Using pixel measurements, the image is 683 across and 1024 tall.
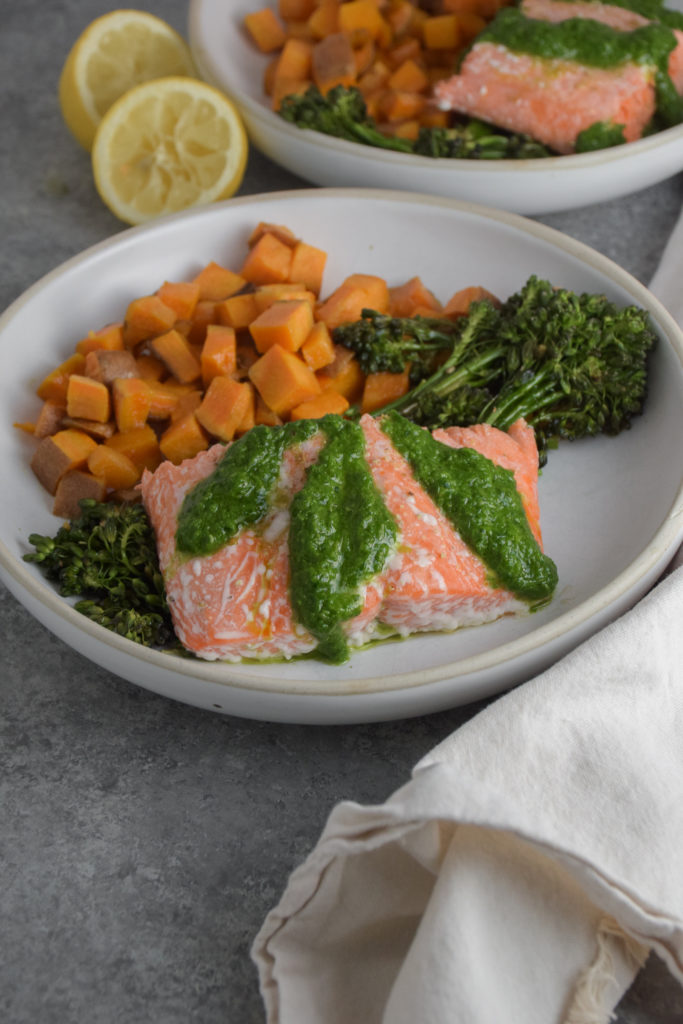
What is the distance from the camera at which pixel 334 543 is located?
296cm

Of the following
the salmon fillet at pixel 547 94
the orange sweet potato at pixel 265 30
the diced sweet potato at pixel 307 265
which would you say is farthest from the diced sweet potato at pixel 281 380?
the orange sweet potato at pixel 265 30

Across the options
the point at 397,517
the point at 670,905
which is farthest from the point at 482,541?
the point at 670,905

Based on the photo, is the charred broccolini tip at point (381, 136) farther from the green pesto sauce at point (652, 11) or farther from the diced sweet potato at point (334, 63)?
the green pesto sauce at point (652, 11)

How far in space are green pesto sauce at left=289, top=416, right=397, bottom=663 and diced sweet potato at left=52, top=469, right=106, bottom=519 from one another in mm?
851

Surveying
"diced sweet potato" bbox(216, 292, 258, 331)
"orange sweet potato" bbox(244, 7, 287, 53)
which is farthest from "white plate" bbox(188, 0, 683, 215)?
"diced sweet potato" bbox(216, 292, 258, 331)

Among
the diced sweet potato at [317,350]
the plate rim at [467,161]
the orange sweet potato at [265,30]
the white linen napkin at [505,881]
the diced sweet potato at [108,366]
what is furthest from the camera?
the orange sweet potato at [265,30]

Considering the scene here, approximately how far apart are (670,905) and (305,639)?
1.20 metres

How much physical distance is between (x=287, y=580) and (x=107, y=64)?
3.16 meters

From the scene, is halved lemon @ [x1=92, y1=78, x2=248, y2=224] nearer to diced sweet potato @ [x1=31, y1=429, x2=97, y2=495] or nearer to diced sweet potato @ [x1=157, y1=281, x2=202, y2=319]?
diced sweet potato @ [x1=157, y1=281, x2=202, y2=319]

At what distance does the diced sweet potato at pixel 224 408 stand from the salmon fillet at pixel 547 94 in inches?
79.9

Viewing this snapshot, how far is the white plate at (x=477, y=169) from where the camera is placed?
4355mm

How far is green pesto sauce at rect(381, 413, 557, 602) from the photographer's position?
3.09m

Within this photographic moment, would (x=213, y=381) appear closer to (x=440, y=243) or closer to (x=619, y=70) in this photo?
(x=440, y=243)

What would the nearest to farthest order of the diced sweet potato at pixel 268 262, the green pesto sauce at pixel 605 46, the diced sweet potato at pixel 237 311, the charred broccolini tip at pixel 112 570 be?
the charred broccolini tip at pixel 112 570 < the diced sweet potato at pixel 237 311 < the diced sweet potato at pixel 268 262 < the green pesto sauce at pixel 605 46
